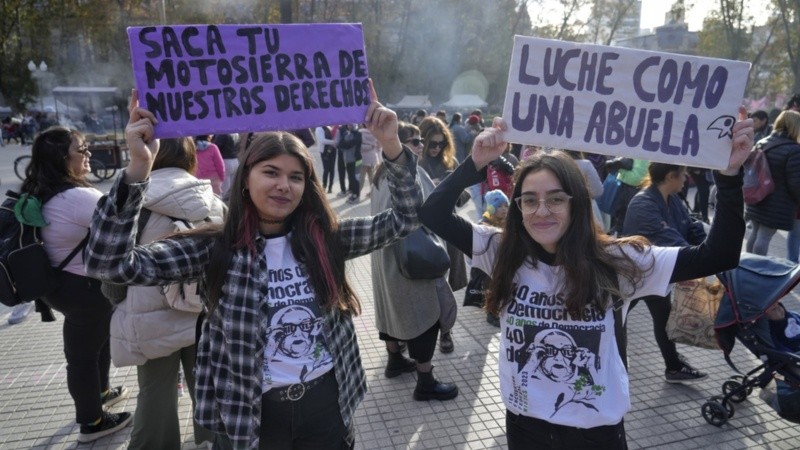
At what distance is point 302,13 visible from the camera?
118 ft

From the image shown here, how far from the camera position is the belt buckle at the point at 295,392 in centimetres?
197

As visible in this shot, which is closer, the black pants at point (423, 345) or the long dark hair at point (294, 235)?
the long dark hair at point (294, 235)

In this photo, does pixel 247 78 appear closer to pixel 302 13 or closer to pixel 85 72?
pixel 302 13

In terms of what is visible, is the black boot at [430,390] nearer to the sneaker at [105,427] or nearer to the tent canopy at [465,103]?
the sneaker at [105,427]

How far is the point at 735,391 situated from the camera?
139 inches

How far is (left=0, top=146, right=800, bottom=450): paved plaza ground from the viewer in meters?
3.44

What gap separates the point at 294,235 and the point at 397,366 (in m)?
2.49

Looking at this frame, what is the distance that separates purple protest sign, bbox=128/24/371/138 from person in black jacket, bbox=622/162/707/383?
7.62ft

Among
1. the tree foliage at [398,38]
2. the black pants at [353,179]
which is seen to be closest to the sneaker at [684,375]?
the black pants at [353,179]

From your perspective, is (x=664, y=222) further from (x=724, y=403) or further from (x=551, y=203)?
(x=551, y=203)

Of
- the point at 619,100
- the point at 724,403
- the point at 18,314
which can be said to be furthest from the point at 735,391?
the point at 18,314

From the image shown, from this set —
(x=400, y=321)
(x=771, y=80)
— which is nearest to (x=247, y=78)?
(x=400, y=321)

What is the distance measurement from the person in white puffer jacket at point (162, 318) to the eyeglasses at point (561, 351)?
5.69 ft

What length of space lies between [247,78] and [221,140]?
18.8 ft
